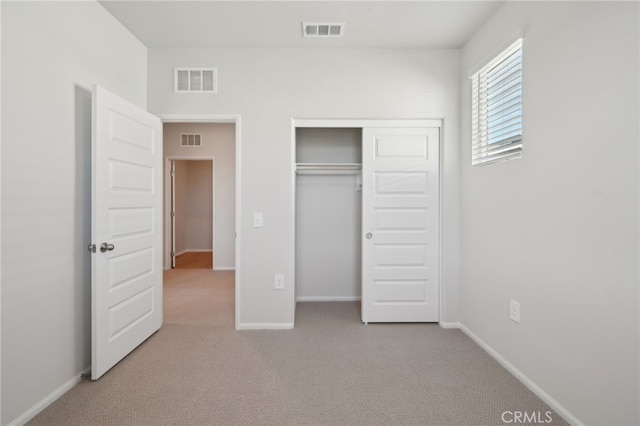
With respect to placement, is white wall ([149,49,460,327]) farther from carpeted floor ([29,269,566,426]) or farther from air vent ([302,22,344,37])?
carpeted floor ([29,269,566,426])

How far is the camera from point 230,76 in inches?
121

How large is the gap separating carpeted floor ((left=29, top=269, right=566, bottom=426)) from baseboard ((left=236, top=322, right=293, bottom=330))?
0.23ft

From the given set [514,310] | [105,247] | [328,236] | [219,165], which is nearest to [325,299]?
[328,236]

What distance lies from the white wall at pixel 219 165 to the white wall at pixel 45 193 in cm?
341

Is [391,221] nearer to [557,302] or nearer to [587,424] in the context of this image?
[557,302]

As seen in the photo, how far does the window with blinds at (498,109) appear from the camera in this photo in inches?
89.8

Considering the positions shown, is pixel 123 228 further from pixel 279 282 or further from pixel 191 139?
pixel 191 139

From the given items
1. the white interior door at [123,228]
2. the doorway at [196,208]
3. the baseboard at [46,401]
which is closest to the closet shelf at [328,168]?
the white interior door at [123,228]

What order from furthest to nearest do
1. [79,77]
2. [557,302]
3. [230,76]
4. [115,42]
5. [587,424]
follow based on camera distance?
[230,76] < [115,42] < [79,77] < [557,302] < [587,424]

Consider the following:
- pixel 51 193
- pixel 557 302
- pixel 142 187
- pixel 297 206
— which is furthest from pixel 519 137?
pixel 51 193

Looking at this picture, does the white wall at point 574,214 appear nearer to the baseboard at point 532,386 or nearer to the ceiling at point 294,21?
the baseboard at point 532,386

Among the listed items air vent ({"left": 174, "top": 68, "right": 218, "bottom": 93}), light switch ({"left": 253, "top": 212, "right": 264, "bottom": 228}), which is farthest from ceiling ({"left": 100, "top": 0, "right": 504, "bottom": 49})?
light switch ({"left": 253, "top": 212, "right": 264, "bottom": 228})

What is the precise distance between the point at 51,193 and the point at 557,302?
3.16 metres

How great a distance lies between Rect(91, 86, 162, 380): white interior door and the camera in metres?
2.19
